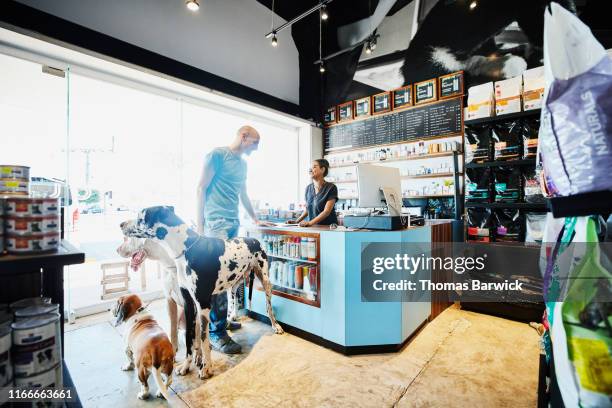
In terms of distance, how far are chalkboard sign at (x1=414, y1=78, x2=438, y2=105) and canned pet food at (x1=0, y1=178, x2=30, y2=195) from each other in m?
5.06

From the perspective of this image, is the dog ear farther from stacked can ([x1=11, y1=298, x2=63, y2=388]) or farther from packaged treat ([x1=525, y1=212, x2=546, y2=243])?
packaged treat ([x1=525, y1=212, x2=546, y2=243])

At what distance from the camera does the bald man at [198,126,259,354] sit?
264cm

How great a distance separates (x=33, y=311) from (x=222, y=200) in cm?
185

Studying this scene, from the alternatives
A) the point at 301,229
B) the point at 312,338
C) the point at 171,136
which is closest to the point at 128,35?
the point at 171,136

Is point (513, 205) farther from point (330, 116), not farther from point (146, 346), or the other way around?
point (146, 346)

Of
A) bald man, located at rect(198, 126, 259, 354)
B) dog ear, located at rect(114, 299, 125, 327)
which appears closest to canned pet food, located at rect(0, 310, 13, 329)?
dog ear, located at rect(114, 299, 125, 327)

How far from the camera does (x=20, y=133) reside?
10.6ft

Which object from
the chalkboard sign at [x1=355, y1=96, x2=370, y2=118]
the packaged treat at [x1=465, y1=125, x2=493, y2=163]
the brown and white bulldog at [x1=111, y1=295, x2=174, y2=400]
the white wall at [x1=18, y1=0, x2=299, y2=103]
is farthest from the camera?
the chalkboard sign at [x1=355, y1=96, x2=370, y2=118]

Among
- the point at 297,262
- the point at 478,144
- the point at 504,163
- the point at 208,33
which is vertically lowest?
the point at 297,262

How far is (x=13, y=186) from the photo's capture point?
93cm

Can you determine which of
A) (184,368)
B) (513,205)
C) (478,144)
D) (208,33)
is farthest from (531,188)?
(208,33)

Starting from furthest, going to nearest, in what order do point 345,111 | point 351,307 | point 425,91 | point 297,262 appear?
point 345,111, point 425,91, point 297,262, point 351,307

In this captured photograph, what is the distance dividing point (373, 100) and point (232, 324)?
4.52 m

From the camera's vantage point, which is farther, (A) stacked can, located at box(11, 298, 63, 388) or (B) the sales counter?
(B) the sales counter
